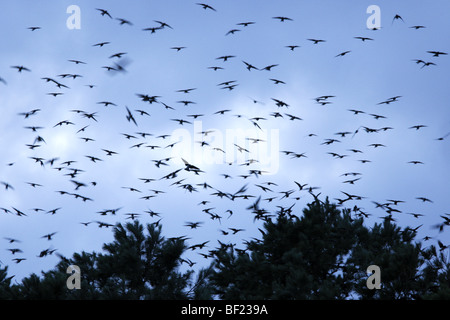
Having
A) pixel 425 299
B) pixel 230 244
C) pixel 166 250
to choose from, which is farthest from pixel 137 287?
pixel 425 299

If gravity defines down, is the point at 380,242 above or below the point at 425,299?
above

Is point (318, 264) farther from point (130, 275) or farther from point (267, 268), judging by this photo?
point (130, 275)

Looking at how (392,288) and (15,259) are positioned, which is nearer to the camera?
(392,288)

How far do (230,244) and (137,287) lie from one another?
19.4 ft

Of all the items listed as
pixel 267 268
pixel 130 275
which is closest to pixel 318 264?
pixel 267 268

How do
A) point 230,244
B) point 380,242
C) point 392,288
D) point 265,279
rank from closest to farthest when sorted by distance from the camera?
point 392,288 → point 265,279 → point 230,244 → point 380,242

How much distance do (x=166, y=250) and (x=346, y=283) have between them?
9.33 metres
